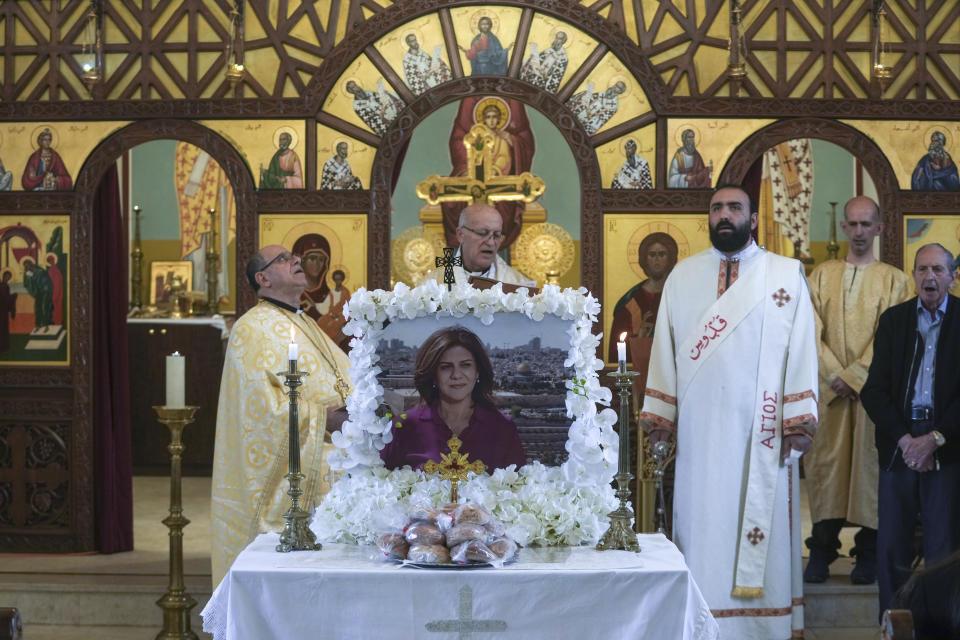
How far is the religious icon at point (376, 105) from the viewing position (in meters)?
7.67

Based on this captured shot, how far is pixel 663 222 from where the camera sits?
7.56 metres

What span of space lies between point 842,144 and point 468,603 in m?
5.07

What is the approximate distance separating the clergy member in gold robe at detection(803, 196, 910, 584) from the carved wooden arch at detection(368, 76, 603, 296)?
1.35 meters

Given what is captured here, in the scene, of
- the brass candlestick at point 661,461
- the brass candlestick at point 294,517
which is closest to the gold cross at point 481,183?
the brass candlestick at point 661,461

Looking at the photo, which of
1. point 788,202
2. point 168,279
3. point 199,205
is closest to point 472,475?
Result: point 788,202

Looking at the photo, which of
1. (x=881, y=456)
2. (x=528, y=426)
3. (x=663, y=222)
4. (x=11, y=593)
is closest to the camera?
(x=528, y=426)

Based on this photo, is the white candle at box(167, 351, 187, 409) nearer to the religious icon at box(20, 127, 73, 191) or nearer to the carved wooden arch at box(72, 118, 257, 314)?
the carved wooden arch at box(72, 118, 257, 314)

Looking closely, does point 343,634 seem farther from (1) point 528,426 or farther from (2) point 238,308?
(2) point 238,308

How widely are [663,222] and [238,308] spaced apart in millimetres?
2594

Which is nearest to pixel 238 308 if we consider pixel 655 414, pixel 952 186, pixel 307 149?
pixel 307 149

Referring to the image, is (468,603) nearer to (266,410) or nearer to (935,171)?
(266,410)

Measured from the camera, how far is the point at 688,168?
24.9ft

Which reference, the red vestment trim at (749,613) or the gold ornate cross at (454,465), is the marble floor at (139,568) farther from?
the gold ornate cross at (454,465)

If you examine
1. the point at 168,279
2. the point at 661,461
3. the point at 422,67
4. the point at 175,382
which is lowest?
the point at 661,461
